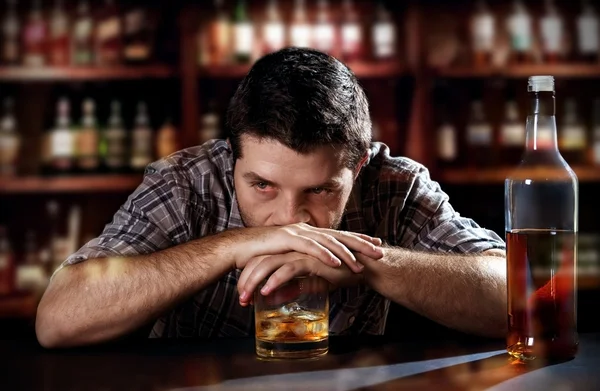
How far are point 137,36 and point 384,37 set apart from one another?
2.84 feet

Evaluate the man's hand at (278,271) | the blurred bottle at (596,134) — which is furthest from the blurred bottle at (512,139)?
the man's hand at (278,271)

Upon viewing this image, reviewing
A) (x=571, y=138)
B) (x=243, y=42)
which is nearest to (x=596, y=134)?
(x=571, y=138)

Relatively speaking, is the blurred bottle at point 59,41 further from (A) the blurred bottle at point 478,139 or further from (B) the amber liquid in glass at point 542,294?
(B) the amber liquid in glass at point 542,294

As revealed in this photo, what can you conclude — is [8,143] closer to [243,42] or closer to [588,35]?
[243,42]

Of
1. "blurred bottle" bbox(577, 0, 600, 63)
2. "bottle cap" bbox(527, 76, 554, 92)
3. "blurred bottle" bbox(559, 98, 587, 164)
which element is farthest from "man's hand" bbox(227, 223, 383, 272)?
"blurred bottle" bbox(577, 0, 600, 63)

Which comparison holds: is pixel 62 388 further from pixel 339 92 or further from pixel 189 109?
pixel 189 109

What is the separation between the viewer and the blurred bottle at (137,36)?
8.72 ft

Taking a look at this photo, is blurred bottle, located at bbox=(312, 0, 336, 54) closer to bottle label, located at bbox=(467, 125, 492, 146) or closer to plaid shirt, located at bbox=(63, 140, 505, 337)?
bottle label, located at bbox=(467, 125, 492, 146)

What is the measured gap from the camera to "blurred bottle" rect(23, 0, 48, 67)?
265cm

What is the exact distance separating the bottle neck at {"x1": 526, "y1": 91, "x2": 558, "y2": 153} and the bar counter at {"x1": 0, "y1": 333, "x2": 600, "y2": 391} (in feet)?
0.92

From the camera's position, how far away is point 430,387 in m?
0.86

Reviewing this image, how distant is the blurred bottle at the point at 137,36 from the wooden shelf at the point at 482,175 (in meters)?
1.10

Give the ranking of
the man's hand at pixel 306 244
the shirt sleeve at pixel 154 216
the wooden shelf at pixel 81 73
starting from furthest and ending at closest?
the wooden shelf at pixel 81 73, the shirt sleeve at pixel 154 216, the man's hand at pixel 306 244

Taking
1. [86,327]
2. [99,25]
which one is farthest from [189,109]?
[86,327]
